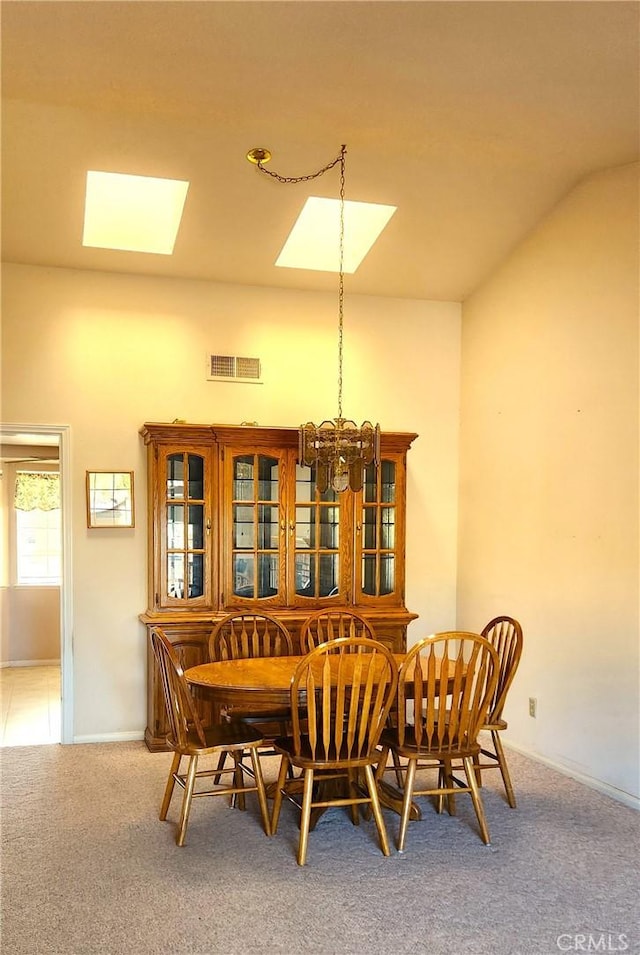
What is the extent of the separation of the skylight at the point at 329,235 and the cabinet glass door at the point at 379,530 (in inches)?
56.1

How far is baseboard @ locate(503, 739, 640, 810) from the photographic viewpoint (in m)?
3.89

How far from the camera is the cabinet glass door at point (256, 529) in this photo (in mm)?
5004

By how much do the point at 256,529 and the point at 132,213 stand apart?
2.16 metres

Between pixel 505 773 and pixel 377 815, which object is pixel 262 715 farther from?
pixel 505 773

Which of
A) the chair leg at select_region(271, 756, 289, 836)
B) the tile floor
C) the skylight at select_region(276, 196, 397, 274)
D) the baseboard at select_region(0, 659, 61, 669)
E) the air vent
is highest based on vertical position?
the skylight at select_region(276, 196, 397, 274)

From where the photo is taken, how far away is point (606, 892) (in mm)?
2971

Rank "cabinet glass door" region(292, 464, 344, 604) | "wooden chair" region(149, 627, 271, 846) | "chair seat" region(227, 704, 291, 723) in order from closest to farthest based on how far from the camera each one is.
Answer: "wooden chair" region(149, 627, 271, 846) < "chair seat" region(227, 704, 291, 723) < "cabinet glass door" region(292, 464, 344, 604)

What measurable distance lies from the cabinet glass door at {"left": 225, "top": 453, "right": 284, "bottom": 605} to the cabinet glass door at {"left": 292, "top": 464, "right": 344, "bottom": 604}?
5.4 inches

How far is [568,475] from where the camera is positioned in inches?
176

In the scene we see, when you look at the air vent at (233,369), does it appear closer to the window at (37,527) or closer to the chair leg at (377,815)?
the chair leg at (377,815)

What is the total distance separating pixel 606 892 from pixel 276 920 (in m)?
1.28

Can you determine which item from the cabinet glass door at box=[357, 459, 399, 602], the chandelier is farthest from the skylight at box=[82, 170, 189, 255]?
the cabinet glass door at box=[357, 459, 399, 602]

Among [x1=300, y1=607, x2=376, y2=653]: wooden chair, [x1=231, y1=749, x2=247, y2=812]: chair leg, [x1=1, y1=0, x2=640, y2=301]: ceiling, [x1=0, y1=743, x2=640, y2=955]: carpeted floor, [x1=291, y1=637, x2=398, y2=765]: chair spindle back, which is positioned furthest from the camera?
[x1=300, y1=607, x2=376, y2=653]: wooden chair

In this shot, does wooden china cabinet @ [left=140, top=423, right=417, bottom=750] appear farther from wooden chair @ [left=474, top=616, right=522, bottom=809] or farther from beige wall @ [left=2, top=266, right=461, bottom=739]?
wooden chair @ [left=474, top=616, right=522, bottom=809]
